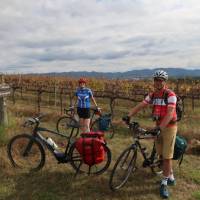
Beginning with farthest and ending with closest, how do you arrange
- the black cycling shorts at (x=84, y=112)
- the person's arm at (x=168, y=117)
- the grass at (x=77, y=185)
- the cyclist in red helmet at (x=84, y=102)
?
the black cycling shorts at (x=84, y=112)
the cyclist in red helmet at (x=84, y=102)
the grass at (x=77, y=185)
the person's arm at (x=168, y=117)

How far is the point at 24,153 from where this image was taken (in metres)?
6.96

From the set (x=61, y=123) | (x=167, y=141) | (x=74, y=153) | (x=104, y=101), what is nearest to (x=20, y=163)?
(x=74, y=153)

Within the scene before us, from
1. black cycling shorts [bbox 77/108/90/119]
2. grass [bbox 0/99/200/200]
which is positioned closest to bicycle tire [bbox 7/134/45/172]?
grass [bbox 0/99/200/200]

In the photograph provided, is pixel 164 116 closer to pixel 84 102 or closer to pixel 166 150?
pixel 166 150

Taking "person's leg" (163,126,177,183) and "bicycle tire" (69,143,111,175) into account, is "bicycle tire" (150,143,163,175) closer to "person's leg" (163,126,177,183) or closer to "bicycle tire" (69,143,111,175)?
"person's leg" (163,126,177,183)

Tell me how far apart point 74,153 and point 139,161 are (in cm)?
163

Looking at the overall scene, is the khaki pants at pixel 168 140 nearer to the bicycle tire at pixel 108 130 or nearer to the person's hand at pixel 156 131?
the person's hand at pixel 156 131

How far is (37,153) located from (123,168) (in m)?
1.91

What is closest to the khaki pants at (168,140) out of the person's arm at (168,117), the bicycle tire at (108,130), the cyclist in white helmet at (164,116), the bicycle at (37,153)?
the cyclist in white helmet at (164,116)

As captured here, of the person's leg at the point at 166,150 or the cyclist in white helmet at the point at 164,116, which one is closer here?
the cyclist in white helmet at the point at 164,116

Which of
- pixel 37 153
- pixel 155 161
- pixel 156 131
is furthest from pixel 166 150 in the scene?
pixel 37 153

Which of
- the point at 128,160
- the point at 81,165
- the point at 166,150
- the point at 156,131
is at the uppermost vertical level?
the point at 156,131

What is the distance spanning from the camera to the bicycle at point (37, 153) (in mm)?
6684

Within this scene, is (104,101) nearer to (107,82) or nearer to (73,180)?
(107,82)
